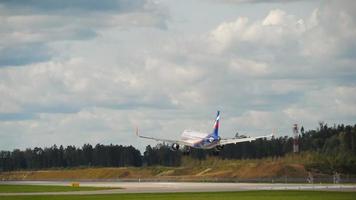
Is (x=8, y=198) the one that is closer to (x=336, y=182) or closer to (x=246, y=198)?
(x=246, y=198)

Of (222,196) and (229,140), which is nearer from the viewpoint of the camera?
(222,196)

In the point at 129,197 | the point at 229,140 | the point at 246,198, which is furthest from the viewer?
the point at 229,140

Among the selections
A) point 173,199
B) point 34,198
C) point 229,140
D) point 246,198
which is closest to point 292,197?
point 246,198

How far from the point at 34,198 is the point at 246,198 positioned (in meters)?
28.2

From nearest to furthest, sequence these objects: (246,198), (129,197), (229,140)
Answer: (246,198) < (129,197) < (229,140)

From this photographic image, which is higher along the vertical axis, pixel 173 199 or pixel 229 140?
pixel 229 140

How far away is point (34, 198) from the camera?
111312mm

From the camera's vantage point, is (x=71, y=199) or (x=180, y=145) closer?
(x=71, y=199)

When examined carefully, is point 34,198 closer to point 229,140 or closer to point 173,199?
point 173,199

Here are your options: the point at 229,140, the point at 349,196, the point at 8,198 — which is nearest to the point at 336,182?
the point at 229,140

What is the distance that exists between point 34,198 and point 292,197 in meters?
33.3

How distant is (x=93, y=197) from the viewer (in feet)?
367

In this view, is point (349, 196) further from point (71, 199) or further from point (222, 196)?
point (71, 199)

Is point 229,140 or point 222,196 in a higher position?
point 229,140
